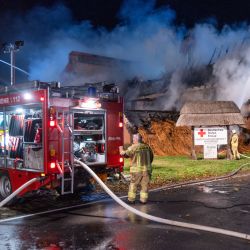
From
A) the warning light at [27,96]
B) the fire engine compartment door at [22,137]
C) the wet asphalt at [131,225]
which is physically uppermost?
the warning light at [27,96]

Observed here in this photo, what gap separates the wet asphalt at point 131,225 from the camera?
5902 millimetres

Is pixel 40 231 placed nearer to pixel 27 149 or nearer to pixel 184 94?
pixel 27 149

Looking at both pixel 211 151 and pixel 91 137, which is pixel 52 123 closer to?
pixel 91 137

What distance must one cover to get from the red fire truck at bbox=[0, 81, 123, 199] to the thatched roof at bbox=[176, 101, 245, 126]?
32.3ft

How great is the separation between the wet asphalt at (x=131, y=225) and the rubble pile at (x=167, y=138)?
13.4m

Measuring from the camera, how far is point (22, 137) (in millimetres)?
9188

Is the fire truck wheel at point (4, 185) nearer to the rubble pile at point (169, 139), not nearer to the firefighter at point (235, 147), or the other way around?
the firefighter at point (235, 147)

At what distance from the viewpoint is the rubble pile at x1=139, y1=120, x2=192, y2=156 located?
23.5 meters

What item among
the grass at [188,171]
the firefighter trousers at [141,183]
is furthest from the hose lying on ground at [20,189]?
the grass at [188,171]

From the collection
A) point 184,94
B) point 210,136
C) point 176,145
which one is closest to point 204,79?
point 184,94

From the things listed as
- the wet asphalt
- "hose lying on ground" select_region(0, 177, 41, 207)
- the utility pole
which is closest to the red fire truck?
"hose lying on ground" select_region(0, 177, 41, 207)

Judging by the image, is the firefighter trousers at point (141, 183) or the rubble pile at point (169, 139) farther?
the rubble pile at point (169, 139)

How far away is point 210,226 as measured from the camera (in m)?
6.81

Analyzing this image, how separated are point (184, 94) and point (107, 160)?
17.4 m
